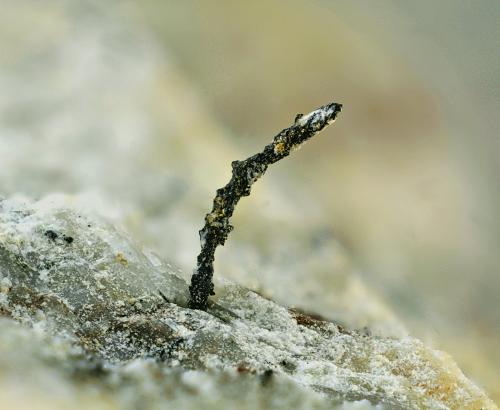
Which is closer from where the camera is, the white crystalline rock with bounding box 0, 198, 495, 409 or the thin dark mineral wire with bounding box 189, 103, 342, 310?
the white crystalline rock with bounding box 0, 198, 495, 409

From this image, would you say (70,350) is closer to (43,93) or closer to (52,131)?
(52,131)

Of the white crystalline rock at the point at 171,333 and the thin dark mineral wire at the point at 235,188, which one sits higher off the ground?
the thin dark mineral wire at the point at 235,188

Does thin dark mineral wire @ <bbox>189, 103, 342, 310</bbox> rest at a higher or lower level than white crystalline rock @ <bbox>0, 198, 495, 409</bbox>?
higher

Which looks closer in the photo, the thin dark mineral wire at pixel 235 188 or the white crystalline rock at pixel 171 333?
the white crystalline rock at pixel 171 333

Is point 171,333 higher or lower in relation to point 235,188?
lower

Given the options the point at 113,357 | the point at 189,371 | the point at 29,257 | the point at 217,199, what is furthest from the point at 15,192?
the point at 189,371
